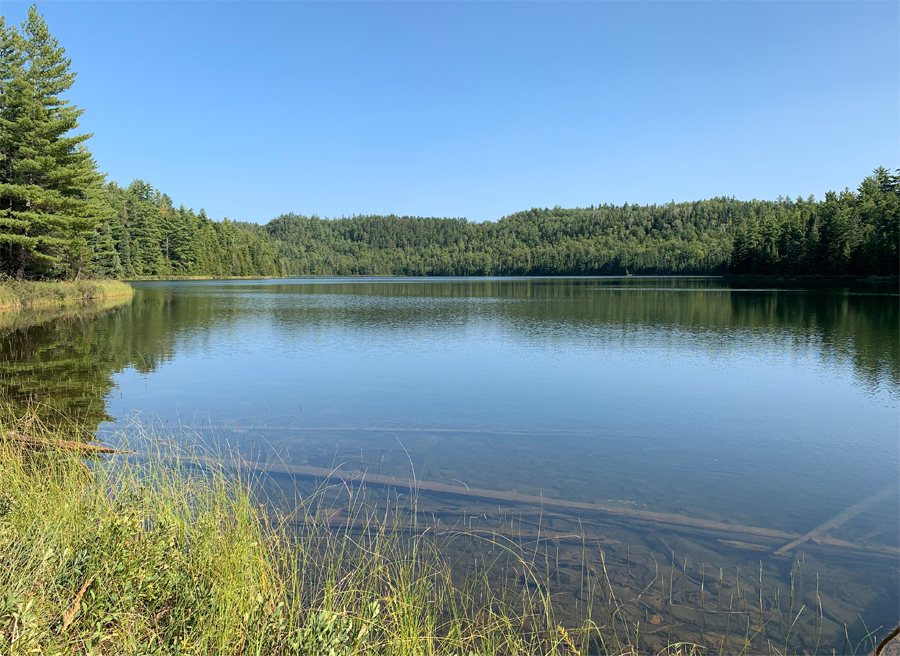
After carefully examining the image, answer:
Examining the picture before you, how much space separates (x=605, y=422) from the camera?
377 inches

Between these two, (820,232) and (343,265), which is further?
(343,265)

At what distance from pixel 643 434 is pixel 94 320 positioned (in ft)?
76.5

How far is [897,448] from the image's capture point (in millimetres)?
8188

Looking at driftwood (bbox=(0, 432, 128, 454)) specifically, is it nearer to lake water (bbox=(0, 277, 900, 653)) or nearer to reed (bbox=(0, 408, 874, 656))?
reed (bbox=(0, 408, 874, 656))

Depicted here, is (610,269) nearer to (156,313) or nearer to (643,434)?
(156,313)

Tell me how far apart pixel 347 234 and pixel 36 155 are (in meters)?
174

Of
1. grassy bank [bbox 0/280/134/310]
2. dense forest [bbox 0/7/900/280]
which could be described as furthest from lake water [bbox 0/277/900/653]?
dense forest [bbox 0/7/900/280]

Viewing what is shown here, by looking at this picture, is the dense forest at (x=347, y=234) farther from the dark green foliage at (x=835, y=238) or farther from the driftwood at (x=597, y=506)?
the driftwood at (x=597, y=506)

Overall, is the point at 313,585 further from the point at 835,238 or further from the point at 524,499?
the point at 835,238

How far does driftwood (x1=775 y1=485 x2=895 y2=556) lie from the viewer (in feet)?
17.7

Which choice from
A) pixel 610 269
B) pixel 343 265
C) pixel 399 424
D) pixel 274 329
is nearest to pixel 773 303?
pixel 274 329

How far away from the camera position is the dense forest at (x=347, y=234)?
2738cm

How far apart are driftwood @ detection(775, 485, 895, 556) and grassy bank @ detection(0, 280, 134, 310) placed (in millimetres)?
30053

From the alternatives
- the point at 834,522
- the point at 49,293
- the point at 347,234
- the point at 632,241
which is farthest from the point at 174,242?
the point at 632,241
